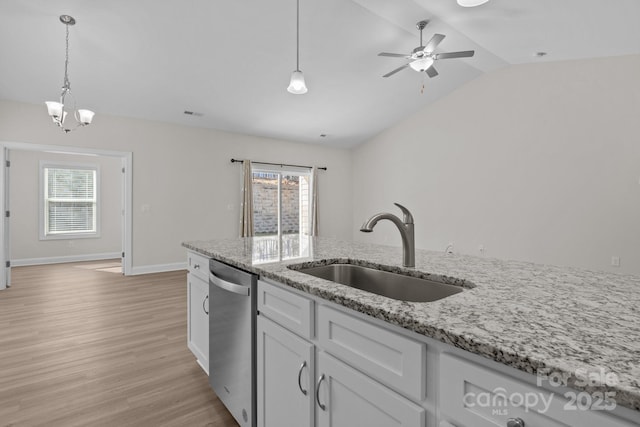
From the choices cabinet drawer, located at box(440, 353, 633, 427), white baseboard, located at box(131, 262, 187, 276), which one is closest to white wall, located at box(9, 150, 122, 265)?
white baseboard, located at box(131, 262, 187, 276)

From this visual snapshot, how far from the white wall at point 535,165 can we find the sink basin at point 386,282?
15.2ft

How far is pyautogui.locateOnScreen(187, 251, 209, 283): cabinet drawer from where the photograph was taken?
1.93m

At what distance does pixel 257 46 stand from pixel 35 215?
5.73 meters

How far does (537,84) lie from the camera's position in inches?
197

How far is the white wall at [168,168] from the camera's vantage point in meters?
4.69

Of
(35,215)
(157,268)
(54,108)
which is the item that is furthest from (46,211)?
(54,108)

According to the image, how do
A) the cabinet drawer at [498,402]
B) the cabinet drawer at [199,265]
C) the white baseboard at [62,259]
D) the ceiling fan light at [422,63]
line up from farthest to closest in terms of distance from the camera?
the white baseboard at [62,259]
the ceiling fan light at [422,63]
the cabinet drawer at [199,265]
the cabinet drawer at [498,402]

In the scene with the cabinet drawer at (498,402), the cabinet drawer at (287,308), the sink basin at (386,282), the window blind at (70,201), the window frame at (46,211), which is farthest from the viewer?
the window blind at (70,201)

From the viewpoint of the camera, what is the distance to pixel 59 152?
484 cm

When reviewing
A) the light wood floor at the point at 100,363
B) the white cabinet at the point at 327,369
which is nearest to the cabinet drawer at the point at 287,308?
the white cabinet at the point at 327,369

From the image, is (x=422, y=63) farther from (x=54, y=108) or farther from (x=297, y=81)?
(x=54, y=108)

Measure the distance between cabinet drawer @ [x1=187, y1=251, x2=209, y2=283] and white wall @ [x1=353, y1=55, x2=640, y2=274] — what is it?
5061 millimetres

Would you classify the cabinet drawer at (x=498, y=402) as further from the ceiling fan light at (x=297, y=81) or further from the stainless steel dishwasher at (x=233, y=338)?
the ceiling fan light at (x=297, y=81)

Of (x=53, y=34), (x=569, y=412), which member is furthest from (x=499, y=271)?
(x=53, y=34)
